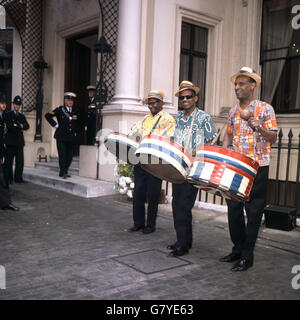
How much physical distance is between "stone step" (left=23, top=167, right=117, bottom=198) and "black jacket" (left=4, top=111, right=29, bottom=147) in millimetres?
964

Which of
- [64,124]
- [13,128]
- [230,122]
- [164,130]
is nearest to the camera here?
[230,122]

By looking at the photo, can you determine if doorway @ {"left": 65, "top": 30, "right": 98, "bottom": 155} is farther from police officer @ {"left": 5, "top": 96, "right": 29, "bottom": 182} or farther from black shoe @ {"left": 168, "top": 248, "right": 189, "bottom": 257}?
black shoe @ {"left": 168, "top": 248, "right": 189, "bottom": 257}

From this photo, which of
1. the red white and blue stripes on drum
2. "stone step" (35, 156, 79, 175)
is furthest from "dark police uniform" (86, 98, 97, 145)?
the red white and blue stripes on drum

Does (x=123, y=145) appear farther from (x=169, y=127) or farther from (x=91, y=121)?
(x=91, y=121)

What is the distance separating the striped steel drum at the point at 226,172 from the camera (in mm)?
3312

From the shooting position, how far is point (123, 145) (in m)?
4.64

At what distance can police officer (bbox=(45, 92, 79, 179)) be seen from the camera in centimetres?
879

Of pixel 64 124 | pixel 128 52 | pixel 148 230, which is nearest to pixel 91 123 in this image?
pixel 64 124

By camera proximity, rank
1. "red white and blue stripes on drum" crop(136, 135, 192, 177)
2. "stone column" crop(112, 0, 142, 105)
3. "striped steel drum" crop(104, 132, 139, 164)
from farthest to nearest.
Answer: "stone column" crop(112, 0, 142, 105) → "striped steel drum" crop(104, 132, 139, 164) → "red white and blue stripes on drum" crop(136, 135, 192, 177)

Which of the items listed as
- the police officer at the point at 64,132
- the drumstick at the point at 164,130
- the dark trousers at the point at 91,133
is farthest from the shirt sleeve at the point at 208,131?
the dark trousers at the point at 91,133

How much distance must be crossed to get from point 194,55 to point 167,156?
7.19m

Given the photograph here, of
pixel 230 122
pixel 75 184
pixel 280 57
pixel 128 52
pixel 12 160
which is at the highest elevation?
pixel 280 57
